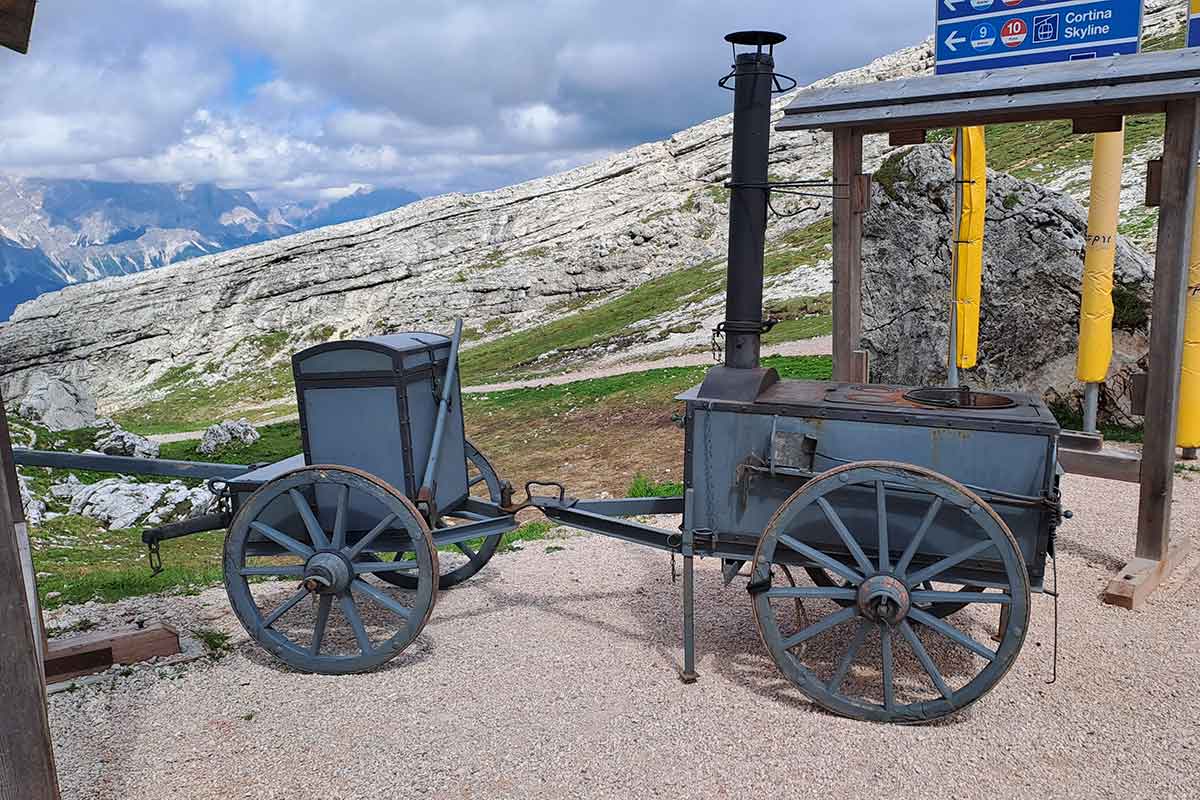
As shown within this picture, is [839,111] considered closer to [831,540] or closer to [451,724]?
[831,540]

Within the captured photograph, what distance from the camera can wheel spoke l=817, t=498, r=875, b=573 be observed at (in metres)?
5.33

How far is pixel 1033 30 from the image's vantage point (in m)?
8.47

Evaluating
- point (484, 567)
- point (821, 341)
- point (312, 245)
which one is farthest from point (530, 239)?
point (484, 567)

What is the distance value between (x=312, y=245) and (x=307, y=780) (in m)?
68.5

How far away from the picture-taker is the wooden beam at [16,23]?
3.67 meters

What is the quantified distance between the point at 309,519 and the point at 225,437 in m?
20.1

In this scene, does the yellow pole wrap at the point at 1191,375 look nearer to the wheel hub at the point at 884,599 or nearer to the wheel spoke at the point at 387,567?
the wheel hub at the point at 884,599

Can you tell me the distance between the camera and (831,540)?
565cm

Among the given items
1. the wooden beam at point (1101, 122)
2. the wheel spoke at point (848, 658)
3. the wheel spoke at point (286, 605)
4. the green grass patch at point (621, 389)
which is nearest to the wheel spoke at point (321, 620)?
the wheel spoke at point (286, 605)

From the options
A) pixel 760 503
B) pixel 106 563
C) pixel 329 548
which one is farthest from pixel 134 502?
pixel 760 503

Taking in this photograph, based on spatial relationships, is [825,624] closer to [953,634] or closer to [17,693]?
[953,634]

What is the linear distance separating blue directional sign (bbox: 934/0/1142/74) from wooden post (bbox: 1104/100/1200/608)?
1.83 meters

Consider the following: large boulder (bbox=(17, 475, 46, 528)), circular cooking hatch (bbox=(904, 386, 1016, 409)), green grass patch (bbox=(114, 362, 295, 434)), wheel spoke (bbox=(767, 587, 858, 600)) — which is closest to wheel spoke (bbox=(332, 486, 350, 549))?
wheel spoke (bbox=(767, 587, 858, 600))

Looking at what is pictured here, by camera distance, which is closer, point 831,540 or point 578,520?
point 831,540
